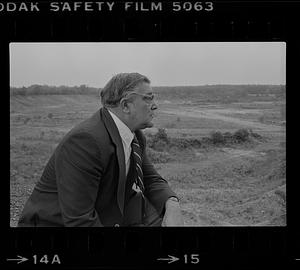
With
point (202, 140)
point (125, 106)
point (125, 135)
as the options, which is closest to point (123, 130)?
point (125, 135)

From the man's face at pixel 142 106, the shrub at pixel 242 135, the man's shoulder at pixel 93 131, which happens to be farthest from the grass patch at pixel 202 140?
the man's shoulder at pixel 93 131

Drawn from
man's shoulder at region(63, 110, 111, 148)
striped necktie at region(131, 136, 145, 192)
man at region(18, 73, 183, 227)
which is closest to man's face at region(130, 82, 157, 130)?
man at region(18, 73, 183, 227)

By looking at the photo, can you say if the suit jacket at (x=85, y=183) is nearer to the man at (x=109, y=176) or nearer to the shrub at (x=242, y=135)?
the man at (x=109, y=176)

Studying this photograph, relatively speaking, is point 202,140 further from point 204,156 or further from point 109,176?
point 109,176

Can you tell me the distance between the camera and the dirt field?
3.67 meters

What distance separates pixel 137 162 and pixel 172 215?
1.28 feet

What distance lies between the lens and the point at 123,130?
3.62 meters

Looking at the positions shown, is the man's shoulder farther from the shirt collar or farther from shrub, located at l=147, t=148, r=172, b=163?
shrub, located at l=147, t=148, r=172, b=163

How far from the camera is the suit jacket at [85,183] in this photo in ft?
11.4
